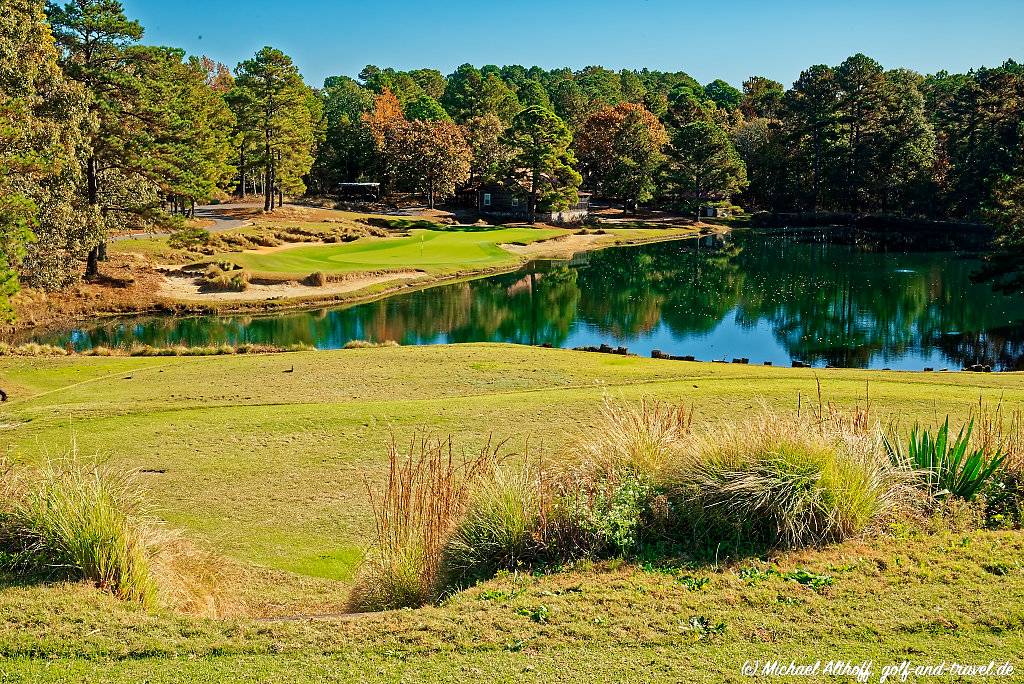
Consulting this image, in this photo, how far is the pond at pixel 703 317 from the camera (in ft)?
108

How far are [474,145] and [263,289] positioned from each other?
45002mm

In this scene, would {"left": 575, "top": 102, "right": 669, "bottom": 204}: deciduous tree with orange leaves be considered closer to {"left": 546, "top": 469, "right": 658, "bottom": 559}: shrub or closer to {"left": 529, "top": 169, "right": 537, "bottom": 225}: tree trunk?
{"left": 529, "top": 169, "right": 537, "bottom": 225}: tree trunk

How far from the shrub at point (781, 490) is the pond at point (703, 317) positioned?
77.0 ft

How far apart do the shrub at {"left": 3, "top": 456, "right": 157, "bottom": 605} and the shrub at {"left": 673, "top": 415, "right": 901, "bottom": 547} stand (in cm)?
461

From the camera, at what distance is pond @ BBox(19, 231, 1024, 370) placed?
32781 mm

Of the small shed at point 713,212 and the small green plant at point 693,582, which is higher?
the small shed at point 713,212

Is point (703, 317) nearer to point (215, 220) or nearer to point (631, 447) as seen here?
point (631, 447)

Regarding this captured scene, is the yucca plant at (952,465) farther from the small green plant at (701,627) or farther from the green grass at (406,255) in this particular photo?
the green grass at (406,255)

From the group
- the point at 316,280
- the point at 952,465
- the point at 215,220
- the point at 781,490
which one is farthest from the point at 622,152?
the point at 781,490


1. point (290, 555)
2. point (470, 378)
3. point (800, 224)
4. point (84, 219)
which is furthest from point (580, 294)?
point (800, 224)

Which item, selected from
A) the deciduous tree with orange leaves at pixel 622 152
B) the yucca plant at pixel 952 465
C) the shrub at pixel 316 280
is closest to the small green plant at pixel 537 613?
the yucca plant at pixel 952 465

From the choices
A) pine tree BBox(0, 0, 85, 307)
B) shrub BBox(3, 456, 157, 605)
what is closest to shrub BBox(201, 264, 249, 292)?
pine tree BBox(0, 0, 85, 307)

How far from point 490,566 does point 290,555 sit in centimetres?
254

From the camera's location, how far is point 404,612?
6344 mm
